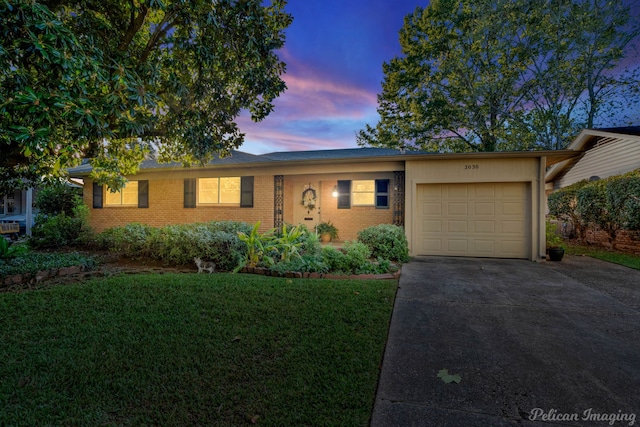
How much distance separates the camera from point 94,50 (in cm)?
326

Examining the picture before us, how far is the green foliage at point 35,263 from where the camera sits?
5.25 metres

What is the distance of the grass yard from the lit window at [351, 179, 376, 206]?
21.1ft

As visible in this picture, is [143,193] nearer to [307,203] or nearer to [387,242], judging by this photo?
[307,203]

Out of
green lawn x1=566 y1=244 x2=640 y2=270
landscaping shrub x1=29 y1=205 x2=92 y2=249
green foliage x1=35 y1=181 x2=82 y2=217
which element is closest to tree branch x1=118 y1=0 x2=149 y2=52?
landscaping shrub x1=29 y1=205 x2=92 y2=249

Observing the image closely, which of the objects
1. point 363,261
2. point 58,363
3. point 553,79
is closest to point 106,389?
point 58,363

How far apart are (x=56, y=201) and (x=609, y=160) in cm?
2257

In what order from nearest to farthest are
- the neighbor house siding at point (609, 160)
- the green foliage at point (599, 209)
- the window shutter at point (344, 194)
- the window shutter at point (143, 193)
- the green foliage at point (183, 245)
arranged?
the green foliage at point (183, 245)
the green foliage at point (599, 209)
the neighbor house siding at point (609, 160)
the window shutter at point (344, 194)
the window shutter at point (143, 193)

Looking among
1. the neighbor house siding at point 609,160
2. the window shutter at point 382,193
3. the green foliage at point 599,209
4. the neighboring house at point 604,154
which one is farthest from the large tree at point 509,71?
the window shutter at point 382,193

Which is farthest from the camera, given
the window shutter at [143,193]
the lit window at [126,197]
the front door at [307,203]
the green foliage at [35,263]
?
the lit window at [126,197]

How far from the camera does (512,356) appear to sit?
8.67 feet

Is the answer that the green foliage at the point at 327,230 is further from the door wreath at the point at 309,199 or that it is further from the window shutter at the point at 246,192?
the window shutter at the point at 246,192

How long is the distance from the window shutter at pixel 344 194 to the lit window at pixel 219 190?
384 cm

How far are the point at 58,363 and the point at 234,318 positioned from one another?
159 centimetres

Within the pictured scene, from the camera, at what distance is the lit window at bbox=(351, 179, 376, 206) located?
10625mm
